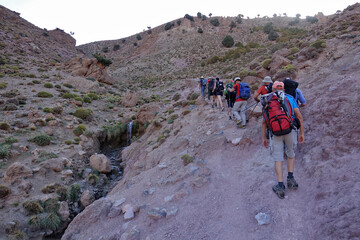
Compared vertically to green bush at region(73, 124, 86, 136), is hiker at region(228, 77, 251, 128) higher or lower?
higher

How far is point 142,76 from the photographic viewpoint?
45750mm

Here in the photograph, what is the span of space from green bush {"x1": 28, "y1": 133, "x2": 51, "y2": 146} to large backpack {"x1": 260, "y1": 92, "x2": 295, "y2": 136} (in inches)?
543

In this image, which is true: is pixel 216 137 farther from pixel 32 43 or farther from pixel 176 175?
pixel 32 43

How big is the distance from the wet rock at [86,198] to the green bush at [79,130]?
276 inches

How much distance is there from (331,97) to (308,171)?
3.05m

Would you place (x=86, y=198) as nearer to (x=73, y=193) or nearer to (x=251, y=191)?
(x=73, y=193)

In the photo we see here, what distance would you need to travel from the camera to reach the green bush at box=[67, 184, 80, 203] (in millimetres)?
10125

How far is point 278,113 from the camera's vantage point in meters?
4.09

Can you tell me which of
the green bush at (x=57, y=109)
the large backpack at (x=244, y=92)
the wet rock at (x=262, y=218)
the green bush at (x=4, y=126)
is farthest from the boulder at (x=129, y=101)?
the wet rock at (x=262, y=218)

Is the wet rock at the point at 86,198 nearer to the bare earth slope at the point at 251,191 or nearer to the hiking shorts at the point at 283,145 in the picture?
the bare earth slope at the point at 251,191

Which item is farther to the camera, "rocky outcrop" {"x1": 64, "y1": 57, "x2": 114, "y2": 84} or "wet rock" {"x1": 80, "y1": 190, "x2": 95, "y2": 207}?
"rocky outcrop" {"x1": 64, "y1": 57, "x2": 114, "y2": 84}

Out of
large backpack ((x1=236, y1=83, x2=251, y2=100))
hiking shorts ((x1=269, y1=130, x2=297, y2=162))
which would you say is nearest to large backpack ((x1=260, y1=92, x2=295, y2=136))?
hiking shorts ((x1=269, y1=130, x2=297, y2=162))

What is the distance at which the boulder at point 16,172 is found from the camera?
32.5 feet

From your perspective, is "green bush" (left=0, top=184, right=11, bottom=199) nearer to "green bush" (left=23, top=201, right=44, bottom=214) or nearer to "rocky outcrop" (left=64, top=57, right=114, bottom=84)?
"green bush" (left=23, top=201, right=44, bottom=214)
